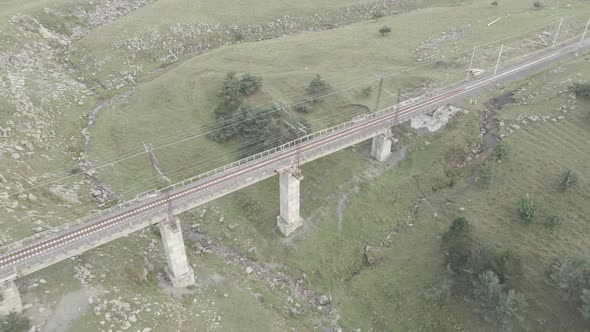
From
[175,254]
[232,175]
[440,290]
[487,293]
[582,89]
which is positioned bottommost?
[440,290]

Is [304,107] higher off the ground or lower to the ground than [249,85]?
lower

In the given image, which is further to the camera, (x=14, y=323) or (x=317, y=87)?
(x=317, y=87)

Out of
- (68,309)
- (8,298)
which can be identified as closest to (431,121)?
(68,309)

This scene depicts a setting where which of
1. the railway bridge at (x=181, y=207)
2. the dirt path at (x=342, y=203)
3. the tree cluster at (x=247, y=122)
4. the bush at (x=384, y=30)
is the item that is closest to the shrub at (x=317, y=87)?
the tree cluster at (x=247, y=122)

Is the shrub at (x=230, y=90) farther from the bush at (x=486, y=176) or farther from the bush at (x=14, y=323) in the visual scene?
the bush at (x=14, y=323)

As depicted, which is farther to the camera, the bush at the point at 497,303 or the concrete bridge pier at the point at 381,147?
the concrete bridge pier at the point at 381,147

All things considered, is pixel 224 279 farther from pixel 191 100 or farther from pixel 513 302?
pixel 191 100

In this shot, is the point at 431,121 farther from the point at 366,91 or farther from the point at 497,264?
the point at 497,264
